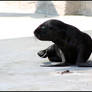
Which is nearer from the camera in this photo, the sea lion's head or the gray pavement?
the gray pavement

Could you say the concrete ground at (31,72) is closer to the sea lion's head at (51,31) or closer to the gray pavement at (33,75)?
the gray pavement at (33,75)

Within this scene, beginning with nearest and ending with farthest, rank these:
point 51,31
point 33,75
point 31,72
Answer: point 33,75 → point 31,72 → point 51,31

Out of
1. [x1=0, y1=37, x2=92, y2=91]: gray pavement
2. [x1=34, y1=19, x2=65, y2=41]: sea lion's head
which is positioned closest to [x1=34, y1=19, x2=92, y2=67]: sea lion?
[x1=34, y1=19, x2=65, y2=41]: sea lion's head

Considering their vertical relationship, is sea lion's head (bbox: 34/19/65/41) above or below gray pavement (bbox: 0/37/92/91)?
above

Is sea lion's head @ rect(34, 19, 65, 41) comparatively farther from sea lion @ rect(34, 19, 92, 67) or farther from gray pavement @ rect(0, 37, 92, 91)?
gray pavement @ rect(0, 37, 92, 91)

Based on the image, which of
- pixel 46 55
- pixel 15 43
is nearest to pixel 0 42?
pixel 15 43

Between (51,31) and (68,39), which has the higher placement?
(51,31)

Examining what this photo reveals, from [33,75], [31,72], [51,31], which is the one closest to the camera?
[33,75]

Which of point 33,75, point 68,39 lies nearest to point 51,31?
point 68,39

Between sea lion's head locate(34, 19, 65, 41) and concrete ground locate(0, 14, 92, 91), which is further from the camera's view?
sea lion's head locate(34, 19, 65, 41)

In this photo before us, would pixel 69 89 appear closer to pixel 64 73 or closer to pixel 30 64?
pixel 64 73

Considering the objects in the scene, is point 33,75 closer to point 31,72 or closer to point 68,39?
point 31,72

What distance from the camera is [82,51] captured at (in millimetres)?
7730

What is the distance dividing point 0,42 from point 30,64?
2.93m
